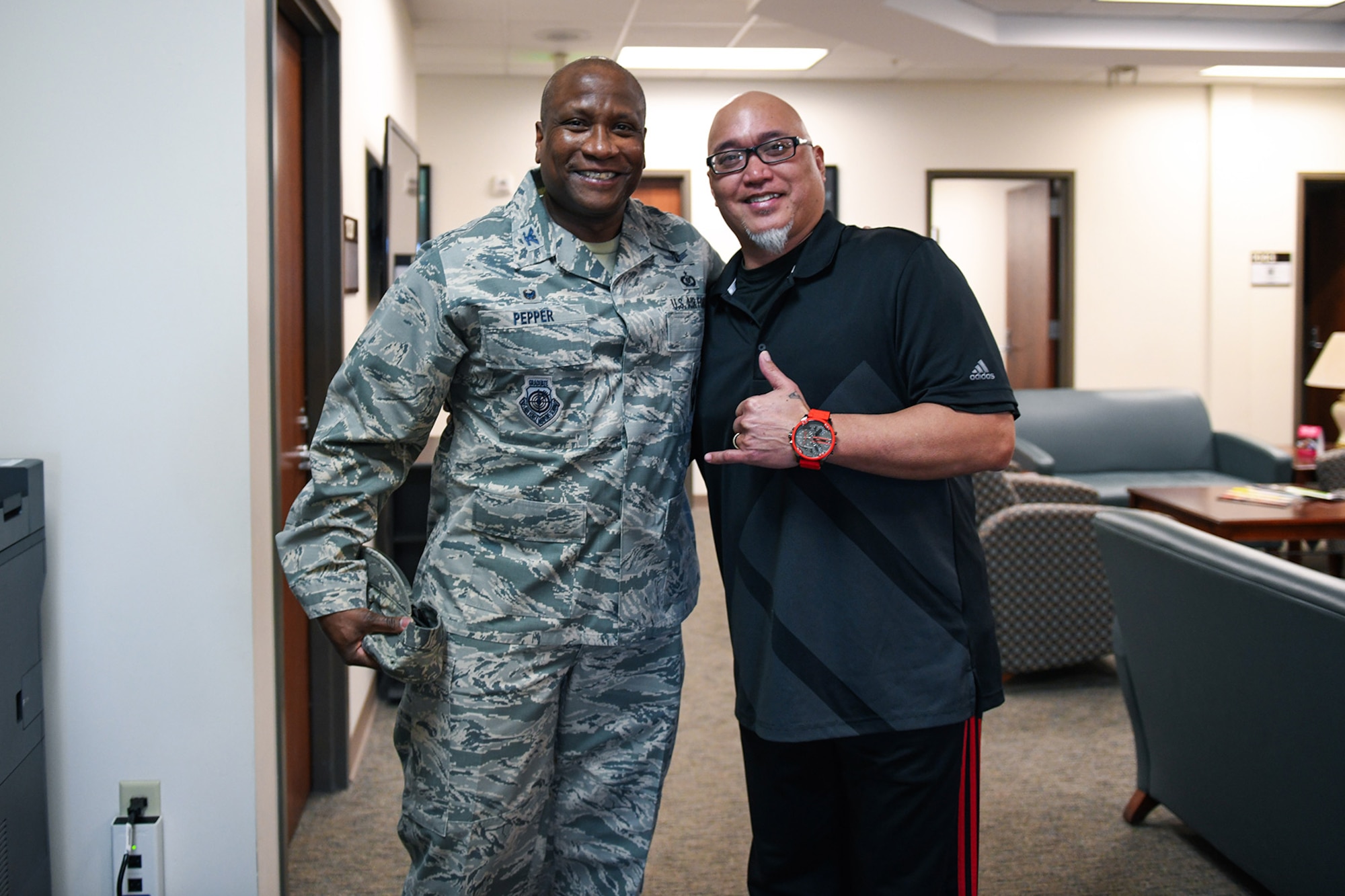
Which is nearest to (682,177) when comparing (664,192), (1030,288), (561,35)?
(664,192)

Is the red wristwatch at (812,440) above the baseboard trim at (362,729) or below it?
above

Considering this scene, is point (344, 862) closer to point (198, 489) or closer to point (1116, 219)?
point (198, 489)

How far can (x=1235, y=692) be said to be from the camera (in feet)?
6.59

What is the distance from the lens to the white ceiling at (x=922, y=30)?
507cm

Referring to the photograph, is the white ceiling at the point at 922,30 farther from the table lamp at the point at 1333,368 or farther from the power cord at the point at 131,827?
the power cord at the point at 131,827

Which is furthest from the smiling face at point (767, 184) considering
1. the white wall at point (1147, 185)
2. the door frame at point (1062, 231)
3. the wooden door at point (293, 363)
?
the door frame at point (1062, 231)

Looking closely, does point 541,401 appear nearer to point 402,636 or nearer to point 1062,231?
point 402,636

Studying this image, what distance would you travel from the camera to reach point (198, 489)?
167cm

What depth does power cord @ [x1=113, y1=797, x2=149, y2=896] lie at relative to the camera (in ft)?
5.44

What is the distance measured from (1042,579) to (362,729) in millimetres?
2128

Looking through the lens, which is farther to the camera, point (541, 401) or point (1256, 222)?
point (1256, 222)

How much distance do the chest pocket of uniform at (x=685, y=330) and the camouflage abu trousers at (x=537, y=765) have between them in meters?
0.44

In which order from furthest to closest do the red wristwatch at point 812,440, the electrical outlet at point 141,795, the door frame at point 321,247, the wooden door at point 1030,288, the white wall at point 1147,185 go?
the wooden door at point 1030,288
the white wall at point 1147,185
the door frame at point 321,247
the electrical outlet at point 141,795
the red wristwatch at point 812,440

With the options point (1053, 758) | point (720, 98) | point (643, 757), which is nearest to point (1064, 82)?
point (720, 98)
